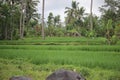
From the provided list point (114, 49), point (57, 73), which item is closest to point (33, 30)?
point (114, 49)

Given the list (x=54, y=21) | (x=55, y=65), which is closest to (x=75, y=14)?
(x=54, y=21)

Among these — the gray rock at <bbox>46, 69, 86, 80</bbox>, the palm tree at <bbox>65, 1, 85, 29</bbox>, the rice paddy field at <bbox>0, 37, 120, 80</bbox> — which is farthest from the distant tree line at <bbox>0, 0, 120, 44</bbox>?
the gray rock at <bbox>46, 69, 86, 80</bbox>

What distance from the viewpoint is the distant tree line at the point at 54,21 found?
10023mm

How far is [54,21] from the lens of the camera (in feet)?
67.9

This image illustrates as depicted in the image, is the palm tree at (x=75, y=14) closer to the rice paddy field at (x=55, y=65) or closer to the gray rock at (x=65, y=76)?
the rice paddy field at (x=55, y=65)

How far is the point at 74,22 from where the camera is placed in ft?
60.1

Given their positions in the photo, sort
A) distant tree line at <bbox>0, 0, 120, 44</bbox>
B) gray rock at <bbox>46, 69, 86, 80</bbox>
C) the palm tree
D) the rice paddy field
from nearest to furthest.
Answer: gray rock at <bbox>46, 69, 86, 80</bbox> → the rice paddy field → distant tree line at <bbox>0, 0, 120, 44</bbox> → the palm tree

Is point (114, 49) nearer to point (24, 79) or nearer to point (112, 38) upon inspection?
point (112, 38)

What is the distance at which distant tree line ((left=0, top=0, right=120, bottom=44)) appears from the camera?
1002 cm

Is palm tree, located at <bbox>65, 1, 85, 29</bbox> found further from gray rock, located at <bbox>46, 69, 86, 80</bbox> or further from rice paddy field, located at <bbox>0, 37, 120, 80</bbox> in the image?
gray rock, located at <bbox>46, 69, 86, 80</bbox>

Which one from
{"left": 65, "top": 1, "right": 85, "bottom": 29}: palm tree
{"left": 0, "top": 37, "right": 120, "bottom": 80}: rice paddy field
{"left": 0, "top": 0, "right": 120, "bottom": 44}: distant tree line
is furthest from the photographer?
{"left": 65, "top": 1, "right": 85, "bottom": 29}: palm tree

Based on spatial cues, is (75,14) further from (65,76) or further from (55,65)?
(65,76)

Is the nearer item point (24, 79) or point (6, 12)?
point (24, 79)

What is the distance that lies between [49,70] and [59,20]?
16242 millimetres
